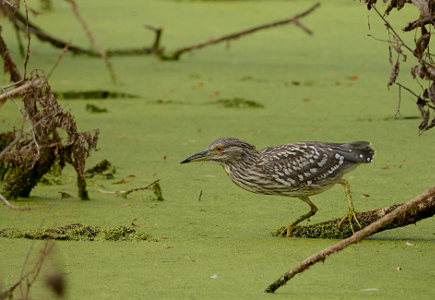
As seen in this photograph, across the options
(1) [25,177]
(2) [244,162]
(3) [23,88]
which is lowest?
(1) [25,177]

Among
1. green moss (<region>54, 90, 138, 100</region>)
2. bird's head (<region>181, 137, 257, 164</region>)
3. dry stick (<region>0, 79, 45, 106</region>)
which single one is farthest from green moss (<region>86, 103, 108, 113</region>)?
dry stick (<region>0, 79, 45, 106</region>)

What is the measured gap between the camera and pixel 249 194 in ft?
17.9

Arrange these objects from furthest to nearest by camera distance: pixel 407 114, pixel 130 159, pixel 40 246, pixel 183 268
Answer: pixel 407 114
pixel 130 159
pixel 40 246
pixel 183 268

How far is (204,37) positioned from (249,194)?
6152mm

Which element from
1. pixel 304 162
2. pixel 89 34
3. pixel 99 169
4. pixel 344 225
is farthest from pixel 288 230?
pixel 89 34

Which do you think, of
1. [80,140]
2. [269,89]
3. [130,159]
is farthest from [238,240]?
[269,89]

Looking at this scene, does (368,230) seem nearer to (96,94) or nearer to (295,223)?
(295,223)

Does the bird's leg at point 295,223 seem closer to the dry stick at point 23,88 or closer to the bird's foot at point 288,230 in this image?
the bird's foot at point 288,230

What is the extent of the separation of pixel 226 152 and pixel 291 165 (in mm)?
408

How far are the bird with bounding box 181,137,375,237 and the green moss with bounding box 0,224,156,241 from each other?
1.71 feet

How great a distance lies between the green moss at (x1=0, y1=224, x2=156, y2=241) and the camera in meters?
4.46

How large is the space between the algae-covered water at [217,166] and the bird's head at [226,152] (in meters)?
0.39

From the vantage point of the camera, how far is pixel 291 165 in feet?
15.1

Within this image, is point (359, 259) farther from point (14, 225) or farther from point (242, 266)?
point (14, 225)
